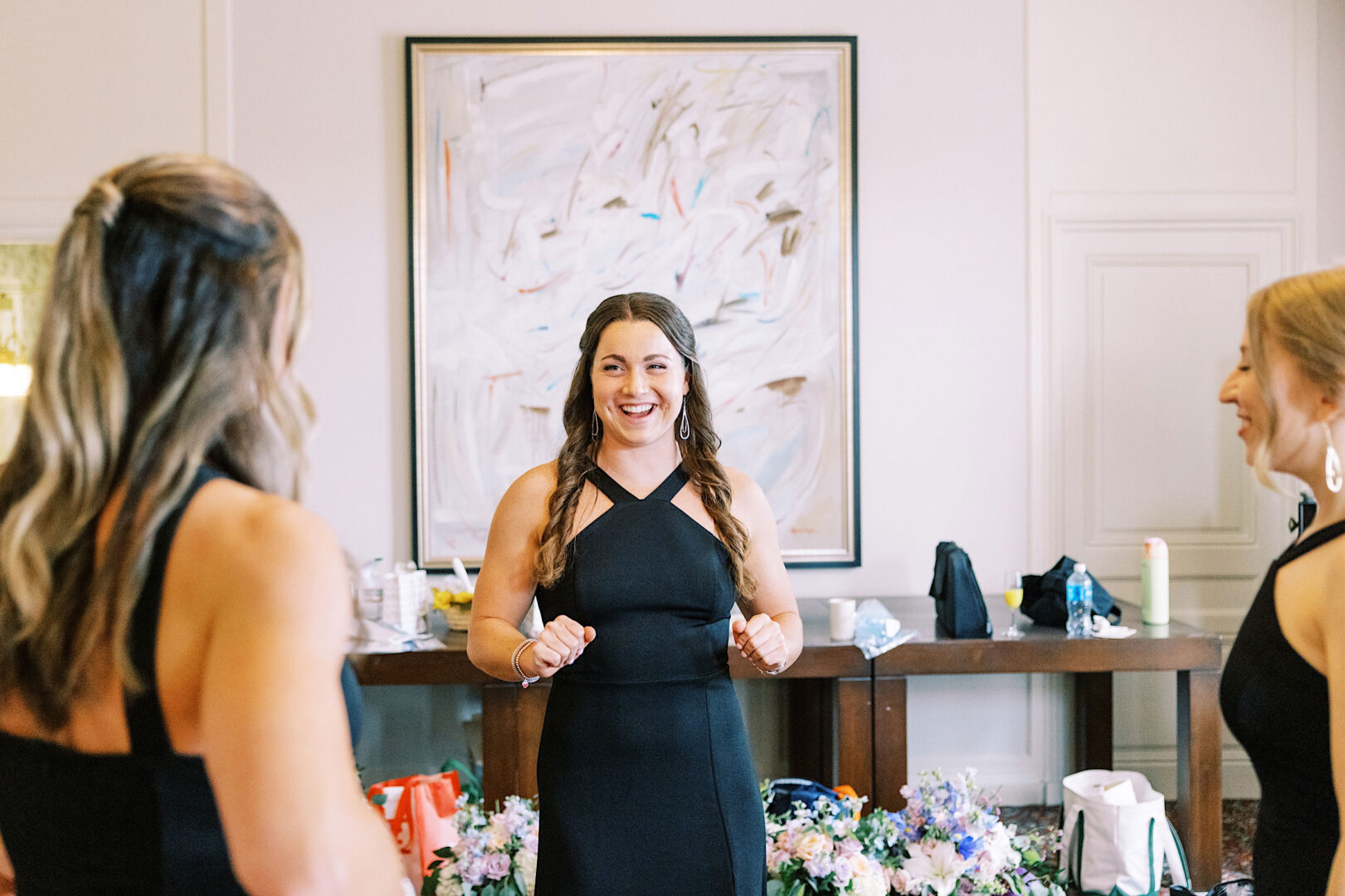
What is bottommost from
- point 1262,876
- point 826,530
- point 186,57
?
point 1262,876

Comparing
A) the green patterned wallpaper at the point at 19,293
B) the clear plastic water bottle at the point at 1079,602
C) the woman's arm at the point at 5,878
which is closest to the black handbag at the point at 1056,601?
the clear plastic water bottle at the point at 1079,602

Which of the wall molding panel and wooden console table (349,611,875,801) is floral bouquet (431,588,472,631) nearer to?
wooden console table (349,611,875,801)

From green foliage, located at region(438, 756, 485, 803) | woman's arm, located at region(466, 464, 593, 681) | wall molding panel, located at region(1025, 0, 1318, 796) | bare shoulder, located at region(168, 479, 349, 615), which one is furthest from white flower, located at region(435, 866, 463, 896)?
wall molding panel, located at region(1025, 0, 1318, 796)

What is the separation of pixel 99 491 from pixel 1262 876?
4.91 feet

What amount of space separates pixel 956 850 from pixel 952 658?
767mm

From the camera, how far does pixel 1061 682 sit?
3910 mm

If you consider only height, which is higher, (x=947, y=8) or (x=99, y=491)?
(x=947, y=8)

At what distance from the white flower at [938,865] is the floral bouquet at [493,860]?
911 mm

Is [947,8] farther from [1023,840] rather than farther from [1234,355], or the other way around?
[1023,840]

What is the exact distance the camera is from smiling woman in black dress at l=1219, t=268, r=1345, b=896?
1280 mm

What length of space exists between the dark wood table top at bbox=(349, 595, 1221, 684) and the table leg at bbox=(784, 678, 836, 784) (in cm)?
42

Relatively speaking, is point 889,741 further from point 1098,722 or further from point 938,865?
point 1098,722

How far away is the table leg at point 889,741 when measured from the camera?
10.2ft

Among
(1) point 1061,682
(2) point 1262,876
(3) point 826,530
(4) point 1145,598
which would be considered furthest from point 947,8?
(2) point 1262,876
